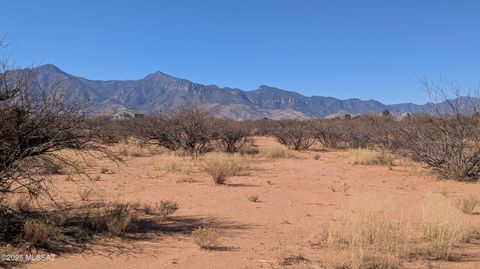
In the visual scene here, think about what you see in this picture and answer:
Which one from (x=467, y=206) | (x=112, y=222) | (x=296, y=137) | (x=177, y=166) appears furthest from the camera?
(x=296, y=137)

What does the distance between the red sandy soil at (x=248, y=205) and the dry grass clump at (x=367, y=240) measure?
0.34 m

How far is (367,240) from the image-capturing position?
727 centimetres

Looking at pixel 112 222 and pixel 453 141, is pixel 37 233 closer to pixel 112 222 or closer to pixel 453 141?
pixel 112 222

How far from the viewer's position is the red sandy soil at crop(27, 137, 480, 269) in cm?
661

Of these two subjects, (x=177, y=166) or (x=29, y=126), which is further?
(x=177, y=166)

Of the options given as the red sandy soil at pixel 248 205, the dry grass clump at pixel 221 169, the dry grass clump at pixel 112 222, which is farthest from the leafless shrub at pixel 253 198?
the dry grass clump at pixel 112 222

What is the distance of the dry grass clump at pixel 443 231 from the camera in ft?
22.7

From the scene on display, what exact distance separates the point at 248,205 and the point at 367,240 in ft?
14.7

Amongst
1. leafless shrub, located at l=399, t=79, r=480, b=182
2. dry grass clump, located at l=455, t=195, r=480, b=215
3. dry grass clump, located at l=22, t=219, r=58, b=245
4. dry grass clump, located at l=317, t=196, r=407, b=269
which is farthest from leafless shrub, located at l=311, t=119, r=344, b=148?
Answer: dry grass clump, located at l=22, t=219, r=58, b=245

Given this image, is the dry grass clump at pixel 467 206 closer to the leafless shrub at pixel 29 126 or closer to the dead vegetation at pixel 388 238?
the dead vegetation at pixel 388 238

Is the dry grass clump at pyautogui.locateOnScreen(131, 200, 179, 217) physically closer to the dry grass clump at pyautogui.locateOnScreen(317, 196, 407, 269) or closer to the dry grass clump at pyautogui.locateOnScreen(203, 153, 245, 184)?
the dry grass clump at pyautogui.locateOnScreen(317, 196, 407, 269)

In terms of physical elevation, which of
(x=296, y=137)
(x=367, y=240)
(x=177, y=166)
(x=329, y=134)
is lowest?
(x=367, y=240)

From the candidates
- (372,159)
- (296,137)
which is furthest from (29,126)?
(296,137)

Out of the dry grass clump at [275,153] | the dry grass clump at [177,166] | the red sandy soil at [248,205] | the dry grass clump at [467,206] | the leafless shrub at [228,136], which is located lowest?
the red sandy soil at [248,205]
